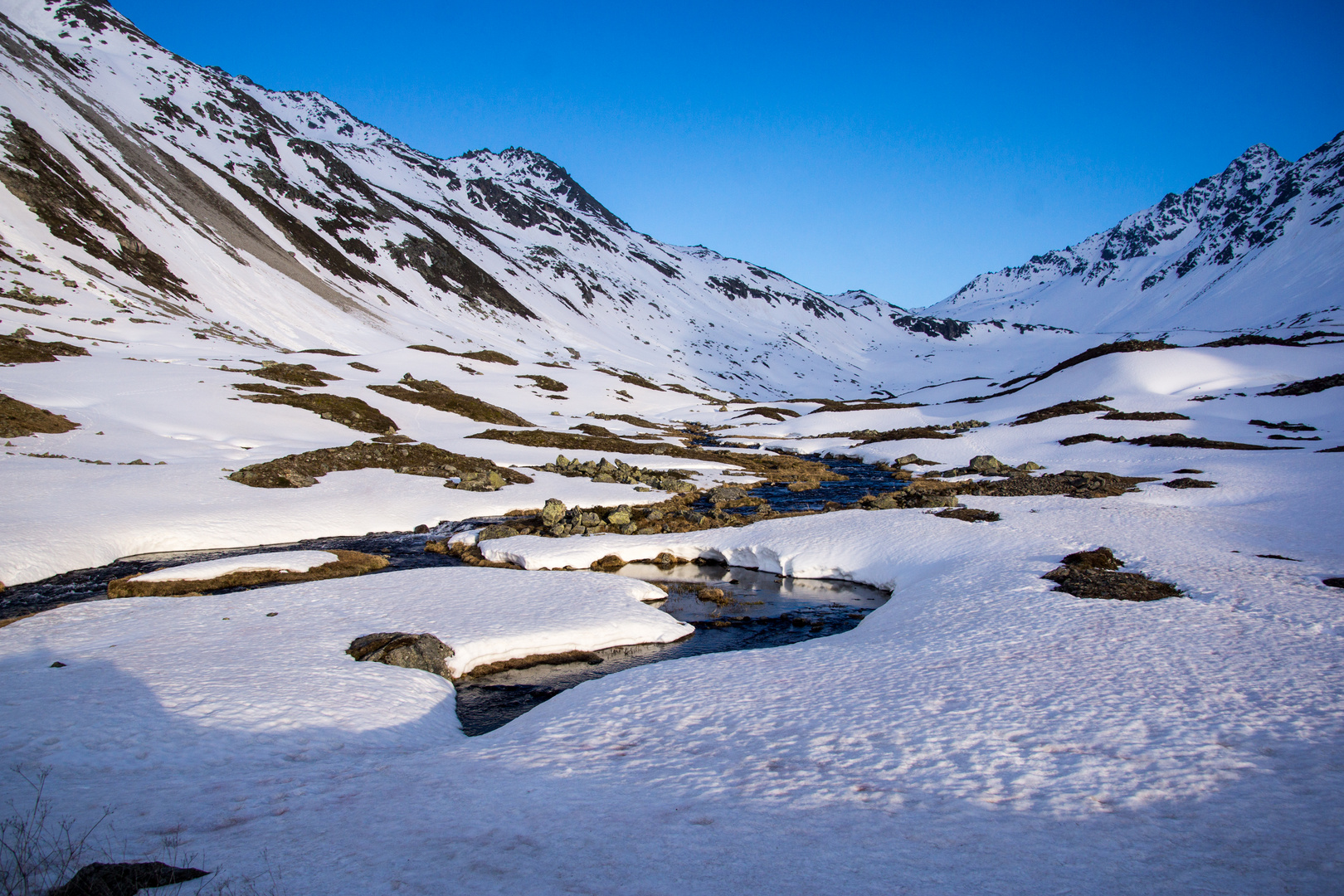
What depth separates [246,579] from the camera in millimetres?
17250

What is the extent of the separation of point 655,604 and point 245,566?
38.1 feet

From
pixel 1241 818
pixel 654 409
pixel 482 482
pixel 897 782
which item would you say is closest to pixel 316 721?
pixel 897 782

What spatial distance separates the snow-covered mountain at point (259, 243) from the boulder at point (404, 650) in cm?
5532

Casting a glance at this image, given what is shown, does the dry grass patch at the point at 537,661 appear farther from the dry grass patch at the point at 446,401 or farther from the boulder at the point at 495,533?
the dry grass patch at the point at 446,401

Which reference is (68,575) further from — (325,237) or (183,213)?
(325,237)

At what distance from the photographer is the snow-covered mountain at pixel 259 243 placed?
66.1m

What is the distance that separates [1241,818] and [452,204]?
211 m

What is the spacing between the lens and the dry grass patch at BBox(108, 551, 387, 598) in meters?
15.6

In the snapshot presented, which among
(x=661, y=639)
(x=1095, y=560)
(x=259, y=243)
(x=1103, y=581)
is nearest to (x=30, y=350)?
(x=661, y=639)

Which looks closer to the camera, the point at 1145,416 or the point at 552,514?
the point at 552,514

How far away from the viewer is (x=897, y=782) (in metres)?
7.16

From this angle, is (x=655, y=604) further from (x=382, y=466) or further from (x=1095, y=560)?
(x=382, y=466)

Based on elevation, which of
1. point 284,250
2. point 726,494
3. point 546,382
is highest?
point 284,250

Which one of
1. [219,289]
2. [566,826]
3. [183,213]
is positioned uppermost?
[183,213]
